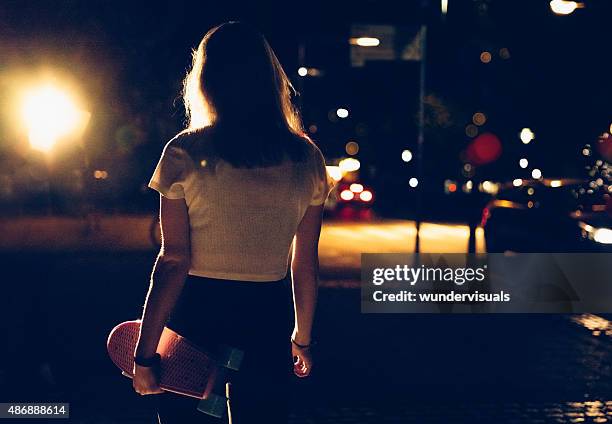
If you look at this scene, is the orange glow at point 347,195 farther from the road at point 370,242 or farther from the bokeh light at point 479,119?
the bokeh light at point 479,119

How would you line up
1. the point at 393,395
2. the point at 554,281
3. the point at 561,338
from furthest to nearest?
the point at 554,281 < the point at 561,338 < the point at 393,395

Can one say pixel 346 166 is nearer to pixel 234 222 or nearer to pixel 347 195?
pixel 347 195

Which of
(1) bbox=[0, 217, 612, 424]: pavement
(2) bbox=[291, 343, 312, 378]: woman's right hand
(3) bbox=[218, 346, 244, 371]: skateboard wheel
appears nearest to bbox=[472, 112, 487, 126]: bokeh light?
(1) bbox=[0, 217, 612, 424]: pavement

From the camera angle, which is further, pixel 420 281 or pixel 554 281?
pixel 420 281

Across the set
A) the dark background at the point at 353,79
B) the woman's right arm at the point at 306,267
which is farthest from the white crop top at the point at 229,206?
the dark background at the point at 353,79

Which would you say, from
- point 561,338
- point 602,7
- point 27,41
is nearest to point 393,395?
point 561,338

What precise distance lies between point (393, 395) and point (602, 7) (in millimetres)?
24885

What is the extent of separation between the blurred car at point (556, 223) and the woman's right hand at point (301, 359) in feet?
28.8

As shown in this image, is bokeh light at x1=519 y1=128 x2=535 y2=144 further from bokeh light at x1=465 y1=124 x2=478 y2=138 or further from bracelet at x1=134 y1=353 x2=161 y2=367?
bracelet at x1=134 y1=353 x2=161 y2=367

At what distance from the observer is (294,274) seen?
8.41 ft

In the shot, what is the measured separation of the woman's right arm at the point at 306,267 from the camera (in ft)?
8.21

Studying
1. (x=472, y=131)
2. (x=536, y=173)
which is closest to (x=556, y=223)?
(x=472, y=131)

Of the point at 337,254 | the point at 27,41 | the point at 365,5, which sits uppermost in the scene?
the point at 365,5

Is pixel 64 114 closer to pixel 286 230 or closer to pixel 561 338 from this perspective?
pixel 561 338
